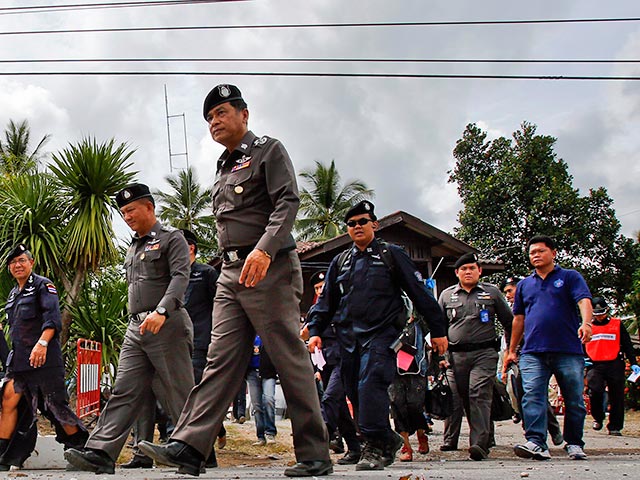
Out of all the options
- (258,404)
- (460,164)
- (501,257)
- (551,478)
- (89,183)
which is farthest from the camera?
(460,164)

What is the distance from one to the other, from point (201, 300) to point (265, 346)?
11.0 ft

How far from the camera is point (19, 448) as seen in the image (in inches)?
247

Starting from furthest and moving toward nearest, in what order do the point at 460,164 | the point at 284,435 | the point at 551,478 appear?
the point at 460,164
the point at 284,435
the point at 551,478

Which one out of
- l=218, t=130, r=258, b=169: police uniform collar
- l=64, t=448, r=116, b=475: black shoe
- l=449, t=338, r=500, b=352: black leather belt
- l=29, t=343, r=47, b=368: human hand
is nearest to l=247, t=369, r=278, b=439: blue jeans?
l=449, t=338, r=500, b=352: black leather belt

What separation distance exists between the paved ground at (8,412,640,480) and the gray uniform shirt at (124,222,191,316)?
1.16 meters

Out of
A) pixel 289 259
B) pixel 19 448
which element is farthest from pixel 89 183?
pixel 289 259

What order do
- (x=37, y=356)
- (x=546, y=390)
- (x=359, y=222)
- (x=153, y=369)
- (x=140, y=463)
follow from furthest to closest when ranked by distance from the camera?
(x=546, y=390), (x=37, y=356), (x=140, y=463), (x=359, y=222), (x=153, y=369)

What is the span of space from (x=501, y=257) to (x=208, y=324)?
28.1 meters

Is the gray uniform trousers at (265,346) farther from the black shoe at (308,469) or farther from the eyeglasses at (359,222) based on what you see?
the eyeglasses at (359,222)

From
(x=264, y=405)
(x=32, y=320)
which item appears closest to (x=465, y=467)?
(x=32, y=320)

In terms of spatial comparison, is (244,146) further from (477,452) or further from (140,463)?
(477,452)

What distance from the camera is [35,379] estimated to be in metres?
6.42

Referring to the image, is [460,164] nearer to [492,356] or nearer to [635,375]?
[635,375]

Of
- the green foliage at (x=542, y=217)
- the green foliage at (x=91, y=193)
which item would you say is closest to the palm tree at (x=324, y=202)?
the green foliage at (x=542, y=217)
